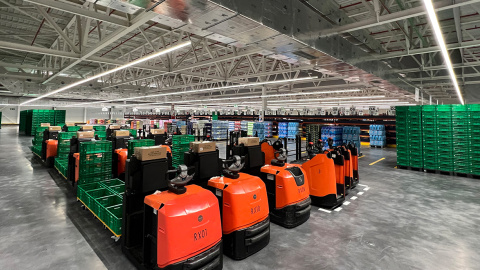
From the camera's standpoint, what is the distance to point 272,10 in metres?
3.76

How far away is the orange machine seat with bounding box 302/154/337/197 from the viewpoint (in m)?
4.94

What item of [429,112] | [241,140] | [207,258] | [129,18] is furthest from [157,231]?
[429,112]

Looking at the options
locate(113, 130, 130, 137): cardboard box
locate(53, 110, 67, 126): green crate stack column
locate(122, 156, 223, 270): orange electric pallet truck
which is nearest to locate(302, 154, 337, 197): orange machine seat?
locate(122, 156, 223, 270): orange electric pallet truck

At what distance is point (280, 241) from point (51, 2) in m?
6.20

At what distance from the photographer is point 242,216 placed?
10.4 ft

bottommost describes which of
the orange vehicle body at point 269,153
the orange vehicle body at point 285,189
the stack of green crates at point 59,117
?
the orange vehicle body at point 285,189

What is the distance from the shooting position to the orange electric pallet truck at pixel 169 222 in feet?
8.15

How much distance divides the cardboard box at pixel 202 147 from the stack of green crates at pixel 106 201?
1.55 meters

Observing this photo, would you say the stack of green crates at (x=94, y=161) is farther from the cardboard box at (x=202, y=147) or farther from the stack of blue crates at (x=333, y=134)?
the stack of blue crates at (x=333, y=134)

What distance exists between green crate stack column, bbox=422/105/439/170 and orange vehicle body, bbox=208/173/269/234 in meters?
8.94

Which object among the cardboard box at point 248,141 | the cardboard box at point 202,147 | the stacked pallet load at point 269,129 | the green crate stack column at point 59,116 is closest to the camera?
the cardboard box at point 202,147

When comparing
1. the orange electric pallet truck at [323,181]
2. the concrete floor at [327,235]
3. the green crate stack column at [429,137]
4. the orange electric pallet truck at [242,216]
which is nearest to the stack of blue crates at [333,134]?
the green crate stack column at [429,137]

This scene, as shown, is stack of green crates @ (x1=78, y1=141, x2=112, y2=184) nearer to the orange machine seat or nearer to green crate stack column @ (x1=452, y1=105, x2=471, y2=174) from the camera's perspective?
the orange machine seat

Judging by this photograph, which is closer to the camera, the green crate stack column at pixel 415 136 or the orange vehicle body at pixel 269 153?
the orange vehicle body at pixel 269 153
